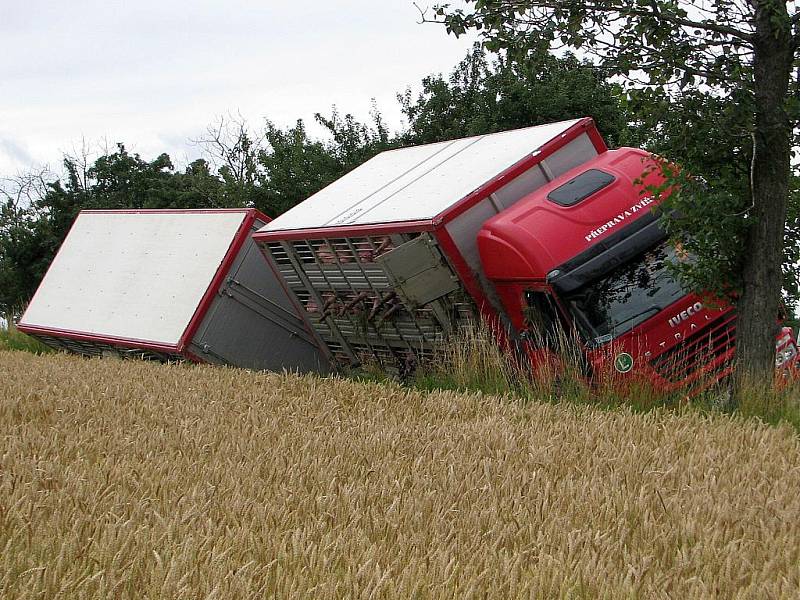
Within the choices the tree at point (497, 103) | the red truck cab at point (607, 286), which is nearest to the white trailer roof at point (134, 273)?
the red truck cab at point (607, 286)

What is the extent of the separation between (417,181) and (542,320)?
3625 millimetres

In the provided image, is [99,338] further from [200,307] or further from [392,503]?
[392,503]

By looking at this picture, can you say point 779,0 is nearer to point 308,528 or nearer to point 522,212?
point 522,212

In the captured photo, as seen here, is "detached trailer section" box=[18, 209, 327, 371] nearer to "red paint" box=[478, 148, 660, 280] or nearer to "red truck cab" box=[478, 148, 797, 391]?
"red paint" box=[478, 148, 660, 280]

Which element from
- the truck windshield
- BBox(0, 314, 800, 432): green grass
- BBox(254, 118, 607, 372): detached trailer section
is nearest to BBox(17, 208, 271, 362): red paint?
BBox(254, 118, 607, 372): detached trailer section

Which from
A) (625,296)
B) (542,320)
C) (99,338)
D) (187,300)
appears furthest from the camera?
(99,338)

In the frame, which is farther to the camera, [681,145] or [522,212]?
[522,212]

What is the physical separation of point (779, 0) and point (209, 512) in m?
7.91

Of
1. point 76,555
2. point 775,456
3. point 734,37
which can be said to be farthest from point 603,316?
point 76,555

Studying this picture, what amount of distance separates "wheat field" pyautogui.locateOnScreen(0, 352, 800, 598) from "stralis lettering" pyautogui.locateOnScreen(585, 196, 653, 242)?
3132mm

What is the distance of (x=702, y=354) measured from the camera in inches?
415

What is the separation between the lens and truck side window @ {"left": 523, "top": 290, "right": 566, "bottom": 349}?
1045 cm

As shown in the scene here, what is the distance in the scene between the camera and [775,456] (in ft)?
20.2

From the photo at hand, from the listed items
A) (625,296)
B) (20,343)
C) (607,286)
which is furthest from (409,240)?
(20,343)
